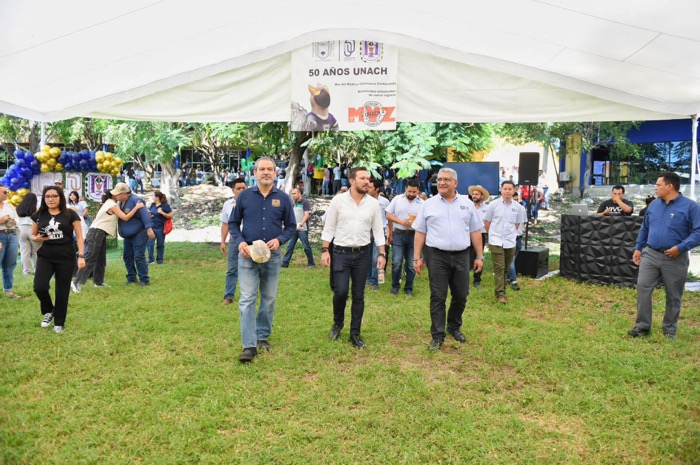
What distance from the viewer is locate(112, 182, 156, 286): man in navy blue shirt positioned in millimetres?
8812

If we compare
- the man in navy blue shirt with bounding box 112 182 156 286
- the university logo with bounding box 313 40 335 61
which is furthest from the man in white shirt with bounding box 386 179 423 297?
the man in navy blue shirt with bounding box 112 182 156 286

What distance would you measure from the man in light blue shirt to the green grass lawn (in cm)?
57

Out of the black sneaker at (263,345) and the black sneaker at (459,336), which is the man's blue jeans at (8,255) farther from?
the black sneaker at (459,336)

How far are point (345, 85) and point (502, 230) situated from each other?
340 centimetres

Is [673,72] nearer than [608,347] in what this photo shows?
No

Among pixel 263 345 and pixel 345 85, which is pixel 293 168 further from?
pixel 263 345

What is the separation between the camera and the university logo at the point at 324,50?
25.5 ft

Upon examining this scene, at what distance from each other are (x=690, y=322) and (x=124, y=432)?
7.23 m

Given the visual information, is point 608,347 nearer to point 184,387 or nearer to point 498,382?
point 498,382

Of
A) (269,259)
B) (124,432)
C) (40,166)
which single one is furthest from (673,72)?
(40,166)

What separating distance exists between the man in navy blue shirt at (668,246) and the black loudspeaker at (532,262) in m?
3.98

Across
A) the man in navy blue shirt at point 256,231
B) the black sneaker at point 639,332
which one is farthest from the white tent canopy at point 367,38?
the black sneaker at point 639,332

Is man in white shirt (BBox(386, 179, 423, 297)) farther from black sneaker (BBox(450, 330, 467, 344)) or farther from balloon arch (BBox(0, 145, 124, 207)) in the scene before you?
balloon arch (BBox(0, 145, 124, 207))

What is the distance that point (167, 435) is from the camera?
3.63 m
